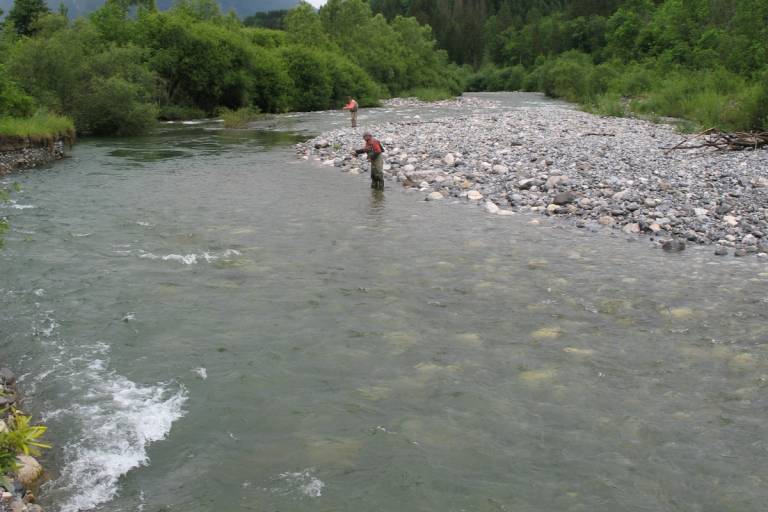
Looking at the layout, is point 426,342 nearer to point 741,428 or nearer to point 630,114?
point 741,428

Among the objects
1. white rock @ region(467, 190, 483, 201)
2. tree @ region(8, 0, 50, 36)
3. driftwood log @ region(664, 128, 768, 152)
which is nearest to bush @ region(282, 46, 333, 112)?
tree @ region(8, 0, 50, 36)

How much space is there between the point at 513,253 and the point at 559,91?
62584 millimetres

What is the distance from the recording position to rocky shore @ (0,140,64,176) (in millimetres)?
21531

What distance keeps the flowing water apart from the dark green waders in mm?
3895

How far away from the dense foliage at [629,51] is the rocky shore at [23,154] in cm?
2551

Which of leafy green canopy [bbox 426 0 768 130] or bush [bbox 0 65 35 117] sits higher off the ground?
leafy green canopy [bbox 426 0 768 130]

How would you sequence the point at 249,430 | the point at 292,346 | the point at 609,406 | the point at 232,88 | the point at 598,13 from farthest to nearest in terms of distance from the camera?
the point at 598,13 < the point at 232,88 < the point at 292,346 < the point at 609,406 < the point at 249,430

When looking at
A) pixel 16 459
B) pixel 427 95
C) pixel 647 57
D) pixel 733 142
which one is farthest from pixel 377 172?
pixel 647 57

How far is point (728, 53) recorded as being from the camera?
42.6 metres

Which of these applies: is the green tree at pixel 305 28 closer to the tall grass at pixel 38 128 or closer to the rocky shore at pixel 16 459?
the tall grass at pixel 38 128

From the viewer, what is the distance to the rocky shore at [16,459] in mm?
3385

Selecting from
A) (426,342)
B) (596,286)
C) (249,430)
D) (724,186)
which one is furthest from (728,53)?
(249,430)

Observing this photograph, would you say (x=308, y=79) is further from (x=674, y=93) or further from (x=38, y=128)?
(x=38, y=128)

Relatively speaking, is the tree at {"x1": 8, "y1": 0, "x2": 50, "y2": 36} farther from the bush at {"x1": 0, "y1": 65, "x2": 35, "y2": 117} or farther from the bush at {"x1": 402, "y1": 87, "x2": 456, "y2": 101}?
the bush at {"x1": 0, "y1": 65, "x2": 35, "y2": 117}
